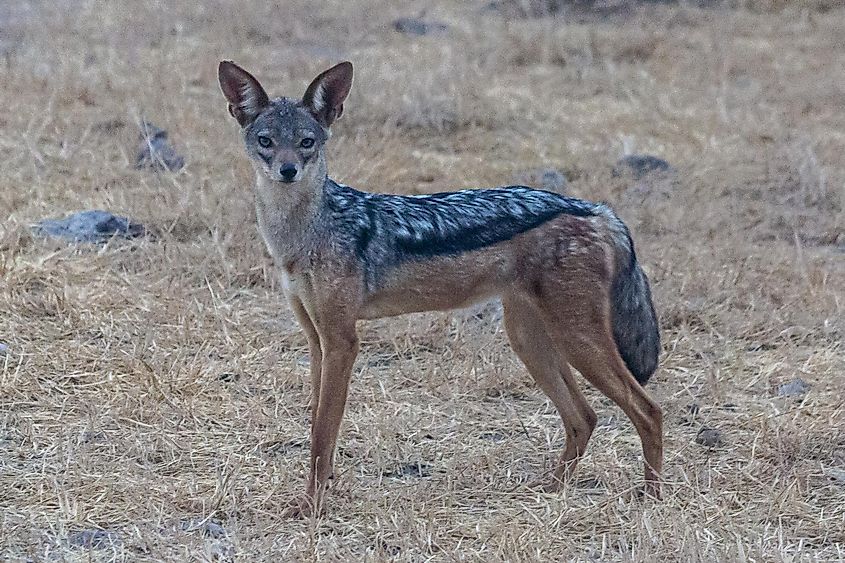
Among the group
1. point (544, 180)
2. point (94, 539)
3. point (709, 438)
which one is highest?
point (94, 539)

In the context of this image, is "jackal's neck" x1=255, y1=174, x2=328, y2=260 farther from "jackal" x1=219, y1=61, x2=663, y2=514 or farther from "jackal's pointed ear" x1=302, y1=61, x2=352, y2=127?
"jackal's pointed ear" x1=302, y1=61, x2=352, y2=127

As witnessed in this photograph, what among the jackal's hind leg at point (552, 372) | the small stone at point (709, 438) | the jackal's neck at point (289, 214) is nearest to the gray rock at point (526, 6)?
the small stone at point (709, 438)

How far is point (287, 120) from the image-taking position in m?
5.47

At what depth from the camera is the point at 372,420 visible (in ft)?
20.3

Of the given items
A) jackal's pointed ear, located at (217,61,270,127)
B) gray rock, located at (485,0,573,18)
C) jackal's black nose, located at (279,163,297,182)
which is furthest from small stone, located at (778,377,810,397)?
gray rock, located at (485,0,573,18)

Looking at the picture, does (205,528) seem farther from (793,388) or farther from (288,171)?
(793,388)

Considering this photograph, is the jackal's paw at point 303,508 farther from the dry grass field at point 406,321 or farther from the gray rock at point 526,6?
the gray rock at point 526,6

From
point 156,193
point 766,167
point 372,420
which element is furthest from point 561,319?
point 766,167

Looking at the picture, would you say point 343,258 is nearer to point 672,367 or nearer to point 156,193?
point 672,367

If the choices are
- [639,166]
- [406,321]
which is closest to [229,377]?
[406,321]

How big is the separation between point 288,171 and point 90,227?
3.19 metres

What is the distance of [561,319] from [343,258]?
0.90 metres

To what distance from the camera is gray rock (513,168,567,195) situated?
31.6ft

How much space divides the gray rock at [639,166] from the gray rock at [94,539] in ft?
19.5
